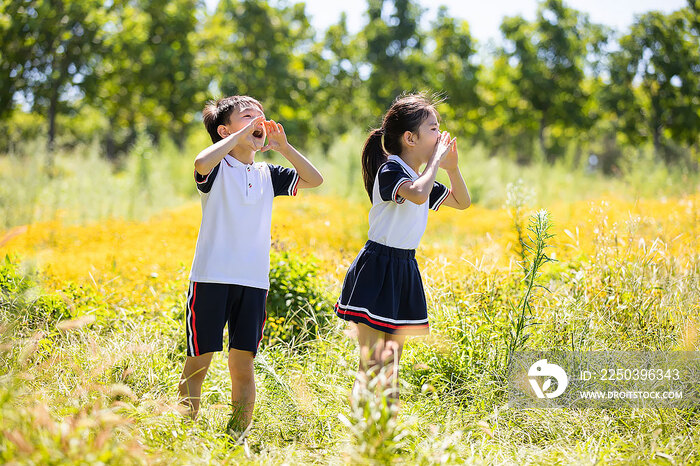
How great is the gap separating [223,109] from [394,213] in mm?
977

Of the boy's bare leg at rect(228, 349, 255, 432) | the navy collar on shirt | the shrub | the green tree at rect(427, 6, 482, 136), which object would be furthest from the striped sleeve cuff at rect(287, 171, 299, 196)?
the green tree at rect(427, 6, 482, 136)

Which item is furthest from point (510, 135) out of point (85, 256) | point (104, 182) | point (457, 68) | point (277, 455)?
point (277, 455)

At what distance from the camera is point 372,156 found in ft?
9.60

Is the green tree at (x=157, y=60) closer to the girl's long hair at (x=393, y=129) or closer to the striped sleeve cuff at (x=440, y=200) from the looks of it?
the girl's long hair at (x=393, y=129)

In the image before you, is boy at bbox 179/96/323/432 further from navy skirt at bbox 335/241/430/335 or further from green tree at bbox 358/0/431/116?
green tree at bbox 358/0/431/116

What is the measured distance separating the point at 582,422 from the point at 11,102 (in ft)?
52.3

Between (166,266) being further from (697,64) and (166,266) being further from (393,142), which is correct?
(697,64)

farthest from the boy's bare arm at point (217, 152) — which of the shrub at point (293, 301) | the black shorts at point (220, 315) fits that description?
the shrub at point (293, 301)

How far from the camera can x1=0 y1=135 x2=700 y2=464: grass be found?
2225 mm

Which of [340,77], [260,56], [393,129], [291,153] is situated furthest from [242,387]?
[340,77]

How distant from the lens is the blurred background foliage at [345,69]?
15.2 meters

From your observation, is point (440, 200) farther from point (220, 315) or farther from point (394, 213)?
point (220, 315)

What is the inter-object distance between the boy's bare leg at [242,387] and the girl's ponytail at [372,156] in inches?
38.9

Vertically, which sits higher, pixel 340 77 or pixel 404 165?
pixel 340 77
